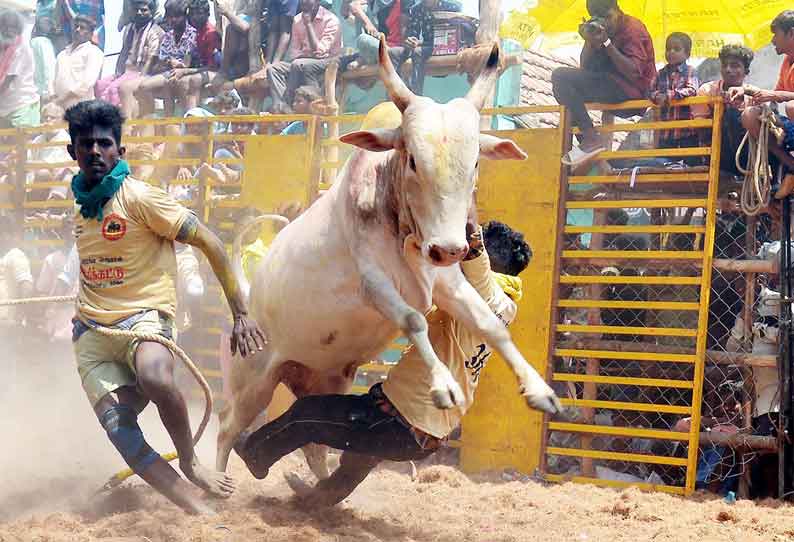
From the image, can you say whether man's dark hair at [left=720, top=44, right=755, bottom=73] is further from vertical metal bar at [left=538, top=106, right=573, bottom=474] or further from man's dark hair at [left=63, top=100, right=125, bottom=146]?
man's dark hair at [left=63, top=100, right=125, bottom=146]

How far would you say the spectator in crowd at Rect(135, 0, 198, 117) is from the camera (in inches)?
440

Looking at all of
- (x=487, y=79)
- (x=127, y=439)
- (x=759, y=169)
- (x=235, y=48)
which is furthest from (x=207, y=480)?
(x=235, y=48)

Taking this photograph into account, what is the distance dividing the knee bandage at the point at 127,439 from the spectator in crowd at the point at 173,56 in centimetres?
664

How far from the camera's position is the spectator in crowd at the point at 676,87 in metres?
7.43

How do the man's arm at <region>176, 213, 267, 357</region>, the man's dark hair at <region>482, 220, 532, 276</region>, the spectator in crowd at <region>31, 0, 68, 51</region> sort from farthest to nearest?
the spectator in crowd at <region>31, 0, 68, 51</region>, the man's dark hair at <region>482, 220, 532, 276</region>, the man's arm at <region>176, 213, 267, 357</region>

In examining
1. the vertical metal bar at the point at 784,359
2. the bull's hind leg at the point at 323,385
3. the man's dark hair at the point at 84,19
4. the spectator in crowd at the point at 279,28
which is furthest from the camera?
the man's dark hair at the point at 84,19

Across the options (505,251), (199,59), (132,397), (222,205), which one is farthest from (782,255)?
(199,59)

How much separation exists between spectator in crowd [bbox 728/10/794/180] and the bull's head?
111 inches

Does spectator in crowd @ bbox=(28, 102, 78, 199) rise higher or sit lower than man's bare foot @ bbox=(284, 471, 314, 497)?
higher

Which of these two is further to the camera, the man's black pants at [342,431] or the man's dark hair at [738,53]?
the man's dark hair at [738,53]

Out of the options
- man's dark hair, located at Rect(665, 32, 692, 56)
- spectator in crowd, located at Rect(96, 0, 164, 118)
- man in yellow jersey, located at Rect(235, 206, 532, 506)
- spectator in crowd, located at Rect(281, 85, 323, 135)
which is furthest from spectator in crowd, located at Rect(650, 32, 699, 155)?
spectator in crowd, located at Rect(96, 0, 164, 118)

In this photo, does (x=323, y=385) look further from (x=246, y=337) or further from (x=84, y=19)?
(x=84, y=19)

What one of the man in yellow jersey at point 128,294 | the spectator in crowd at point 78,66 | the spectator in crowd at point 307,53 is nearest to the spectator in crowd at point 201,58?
the spectator in crowd at point 307,53

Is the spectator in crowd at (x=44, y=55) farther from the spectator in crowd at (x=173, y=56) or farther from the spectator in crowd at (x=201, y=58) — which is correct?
the spectator in crowd at (x=201, y=58)
